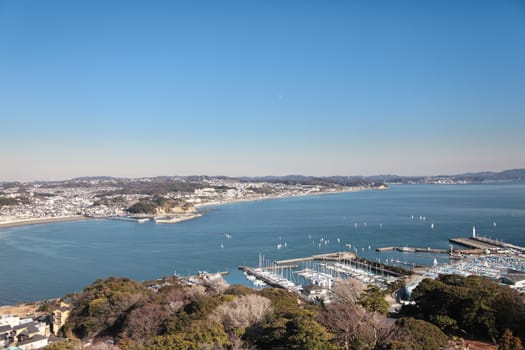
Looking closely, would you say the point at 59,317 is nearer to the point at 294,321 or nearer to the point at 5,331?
the point at 5,331

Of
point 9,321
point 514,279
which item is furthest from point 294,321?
point 514,279

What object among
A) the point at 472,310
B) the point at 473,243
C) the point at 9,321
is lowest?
the point at 473,243

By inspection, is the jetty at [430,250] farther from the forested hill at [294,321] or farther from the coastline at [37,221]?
the coastline at [37,221]

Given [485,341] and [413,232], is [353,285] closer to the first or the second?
[485,341]

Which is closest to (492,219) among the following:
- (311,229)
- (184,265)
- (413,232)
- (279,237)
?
(413,232)

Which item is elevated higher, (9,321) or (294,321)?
(294,321)

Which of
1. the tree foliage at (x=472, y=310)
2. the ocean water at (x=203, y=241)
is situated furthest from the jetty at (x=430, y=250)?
the tree foliage at (x=472, y=310)

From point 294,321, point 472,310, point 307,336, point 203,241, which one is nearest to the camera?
point 307,336

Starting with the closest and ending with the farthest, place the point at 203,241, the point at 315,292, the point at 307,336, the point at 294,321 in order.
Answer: the point at 307,336 → the point at 294,321 → the point at 315,292 → the point at 203,241

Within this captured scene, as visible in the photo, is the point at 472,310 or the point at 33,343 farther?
the point at 33,343
